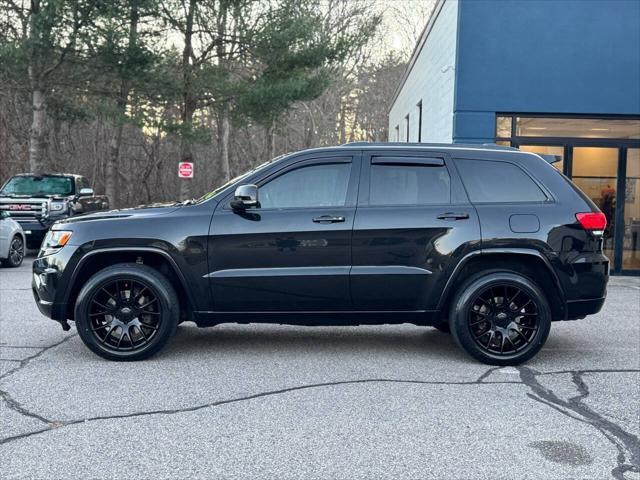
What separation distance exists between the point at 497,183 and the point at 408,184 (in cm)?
79

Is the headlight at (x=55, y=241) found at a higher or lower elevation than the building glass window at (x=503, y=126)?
lower

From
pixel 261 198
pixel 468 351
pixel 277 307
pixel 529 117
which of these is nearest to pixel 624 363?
pixel 468 351

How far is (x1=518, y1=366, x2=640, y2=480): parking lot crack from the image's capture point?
3.54m

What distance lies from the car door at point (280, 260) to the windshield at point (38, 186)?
11011mm

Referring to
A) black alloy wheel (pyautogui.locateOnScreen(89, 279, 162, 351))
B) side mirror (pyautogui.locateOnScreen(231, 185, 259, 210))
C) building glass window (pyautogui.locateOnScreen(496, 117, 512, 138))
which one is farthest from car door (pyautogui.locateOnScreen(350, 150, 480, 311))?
building glass window (pyautogui.locateOnScreen(496, 117, 512, 138))

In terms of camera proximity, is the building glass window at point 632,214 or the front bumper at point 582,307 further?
the building glass window at point 632,214

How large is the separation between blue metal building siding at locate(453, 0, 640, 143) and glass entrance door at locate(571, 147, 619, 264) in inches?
29.8

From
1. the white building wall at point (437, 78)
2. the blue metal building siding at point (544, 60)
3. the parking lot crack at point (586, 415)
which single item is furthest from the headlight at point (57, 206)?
the parking lot crack at point (586, 415)

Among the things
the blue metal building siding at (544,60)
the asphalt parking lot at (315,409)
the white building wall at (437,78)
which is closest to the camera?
the asphalt parking lot at (315,409)

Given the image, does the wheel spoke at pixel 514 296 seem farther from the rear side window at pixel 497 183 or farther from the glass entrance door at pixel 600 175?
the glass entrance door at pixel 600 175

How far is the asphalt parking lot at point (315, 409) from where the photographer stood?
11.3ft

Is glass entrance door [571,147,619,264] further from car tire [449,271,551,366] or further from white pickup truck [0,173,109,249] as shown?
white pickup truck [0,173,109,249]

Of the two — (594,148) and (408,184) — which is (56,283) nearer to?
(408,184)

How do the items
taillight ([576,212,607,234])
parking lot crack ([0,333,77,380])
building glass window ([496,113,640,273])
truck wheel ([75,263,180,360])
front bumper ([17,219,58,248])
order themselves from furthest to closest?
front bumper ([17,219,58,248]) < building glass window ([496,113,640,273]) < taillight ([576,212,607,234]) < truck wheel ([75,263,180,360]) < parking lot crack ([0,333,77,380])
